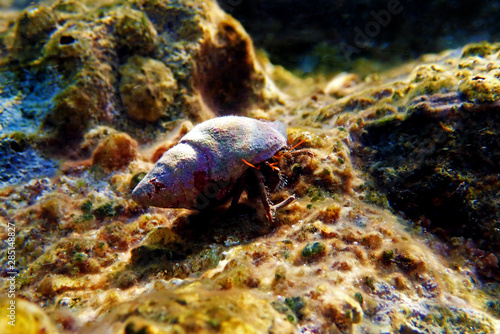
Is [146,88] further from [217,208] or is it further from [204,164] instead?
[217,208]

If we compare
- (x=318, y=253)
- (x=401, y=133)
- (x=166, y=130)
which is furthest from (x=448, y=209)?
(x=166, y=130)

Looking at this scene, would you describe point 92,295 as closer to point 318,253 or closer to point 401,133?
point 318,253

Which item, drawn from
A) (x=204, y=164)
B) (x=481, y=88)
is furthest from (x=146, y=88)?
(x=481, y=88)

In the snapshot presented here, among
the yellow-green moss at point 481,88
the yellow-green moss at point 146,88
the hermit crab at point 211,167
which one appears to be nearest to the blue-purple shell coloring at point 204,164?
the hermit crab at point 211,167

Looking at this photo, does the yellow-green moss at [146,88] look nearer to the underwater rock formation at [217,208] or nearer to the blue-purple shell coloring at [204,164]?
the underwater rock formation at [217,208]

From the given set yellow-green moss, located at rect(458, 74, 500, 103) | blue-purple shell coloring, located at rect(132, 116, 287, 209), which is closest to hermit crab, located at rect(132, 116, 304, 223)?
blue-purple shell coloring, located at rect(132, 116, 287, 209)

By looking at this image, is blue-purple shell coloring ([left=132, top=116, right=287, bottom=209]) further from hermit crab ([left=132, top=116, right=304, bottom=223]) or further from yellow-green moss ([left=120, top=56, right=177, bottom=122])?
yellow-green moss ([left=120, top=56, right=177, bottom=122])
